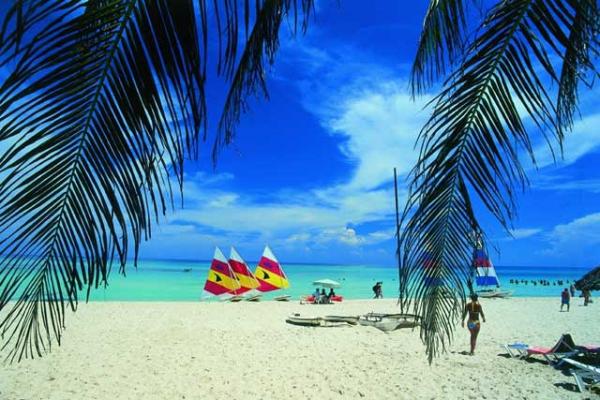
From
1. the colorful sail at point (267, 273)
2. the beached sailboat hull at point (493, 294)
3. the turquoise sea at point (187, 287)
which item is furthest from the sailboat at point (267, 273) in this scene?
the beached sailboat hull at point (493, 294)

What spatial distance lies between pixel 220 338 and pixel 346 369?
424 cm

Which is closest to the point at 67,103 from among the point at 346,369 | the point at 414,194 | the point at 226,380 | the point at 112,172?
the point at 112,172

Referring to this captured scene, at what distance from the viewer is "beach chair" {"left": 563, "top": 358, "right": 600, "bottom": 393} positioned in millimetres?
6441

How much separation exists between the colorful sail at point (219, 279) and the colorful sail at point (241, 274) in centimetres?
52

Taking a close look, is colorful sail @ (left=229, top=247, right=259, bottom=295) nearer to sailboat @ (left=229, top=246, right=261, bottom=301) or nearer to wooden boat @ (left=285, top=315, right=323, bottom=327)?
sailboat @ (left=229, top=246, right=261, bottom=301)

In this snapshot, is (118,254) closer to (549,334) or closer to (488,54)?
(488,54)

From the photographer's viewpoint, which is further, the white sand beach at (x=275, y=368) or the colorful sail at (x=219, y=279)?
the colorful sail at (x=219, y=279)

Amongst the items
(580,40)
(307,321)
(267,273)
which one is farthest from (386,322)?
(267,273)

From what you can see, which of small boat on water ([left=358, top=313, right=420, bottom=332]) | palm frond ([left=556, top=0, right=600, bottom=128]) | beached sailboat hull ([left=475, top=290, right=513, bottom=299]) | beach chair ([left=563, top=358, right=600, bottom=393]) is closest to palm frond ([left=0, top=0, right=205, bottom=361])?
palm frond ([left=556, top=0, right=600, bottom=128])

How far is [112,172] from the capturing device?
1.46 meters

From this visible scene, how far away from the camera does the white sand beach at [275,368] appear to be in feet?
21.4

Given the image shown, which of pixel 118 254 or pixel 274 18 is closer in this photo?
pixel 118 254

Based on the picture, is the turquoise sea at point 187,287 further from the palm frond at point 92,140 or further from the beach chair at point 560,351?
the beach chair at point 560,351

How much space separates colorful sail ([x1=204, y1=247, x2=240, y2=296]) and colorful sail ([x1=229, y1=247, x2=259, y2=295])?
0.52 meters
